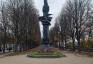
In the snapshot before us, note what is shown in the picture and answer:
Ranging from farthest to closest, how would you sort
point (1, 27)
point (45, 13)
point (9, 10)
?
point (1, 27) → point (9, 10) → point (45, 13)

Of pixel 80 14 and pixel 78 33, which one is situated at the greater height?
pixel 80 14

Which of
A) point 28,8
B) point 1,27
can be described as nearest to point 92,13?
point 28,8

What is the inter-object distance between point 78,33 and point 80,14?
203 inches

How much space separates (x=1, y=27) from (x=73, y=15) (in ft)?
63.8

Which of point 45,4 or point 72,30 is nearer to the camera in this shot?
point 45,4

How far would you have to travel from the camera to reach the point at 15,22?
38.9 metres

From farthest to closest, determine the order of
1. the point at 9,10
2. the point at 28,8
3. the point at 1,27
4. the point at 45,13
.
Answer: the point at 28,8
the point at 1,27
the point at 9,10
the point at 45,13

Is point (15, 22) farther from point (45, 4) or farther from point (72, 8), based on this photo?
point (72, 8)

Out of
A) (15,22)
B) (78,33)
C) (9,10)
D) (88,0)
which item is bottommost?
(78,33)

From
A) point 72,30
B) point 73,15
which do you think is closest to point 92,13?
point 73,15

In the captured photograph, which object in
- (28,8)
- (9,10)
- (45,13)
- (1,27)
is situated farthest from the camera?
(28,8)

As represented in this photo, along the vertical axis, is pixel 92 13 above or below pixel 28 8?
below

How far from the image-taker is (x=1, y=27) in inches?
1603

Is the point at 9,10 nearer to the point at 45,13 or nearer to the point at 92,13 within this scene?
the point at 45,13
